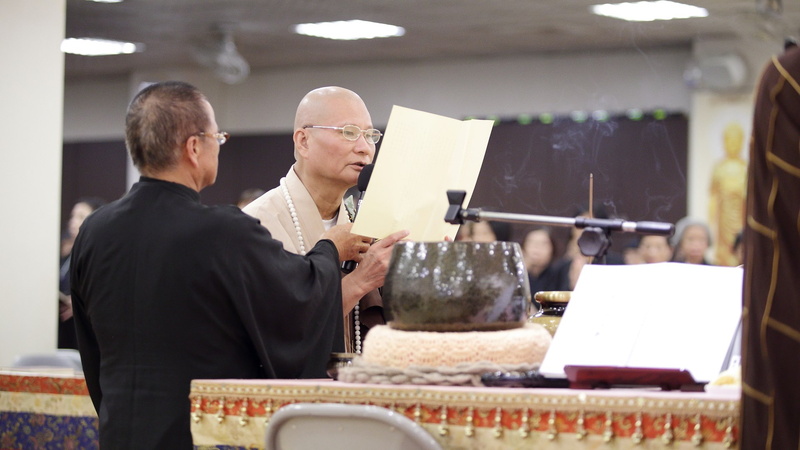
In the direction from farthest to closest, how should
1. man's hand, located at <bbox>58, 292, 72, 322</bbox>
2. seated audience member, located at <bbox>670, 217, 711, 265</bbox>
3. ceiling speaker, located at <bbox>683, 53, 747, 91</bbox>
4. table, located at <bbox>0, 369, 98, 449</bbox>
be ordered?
ceiling speaker, located at <bbox>683, 53, 747, 91</bbox>
seated audience member, located at <bbox>670, 217, 711, 265</bbox>
man's hand, located at <bbox>58, 292, 72, 322</bbox>
table, located at <bbox>0, 369, 98, 449</bbox>

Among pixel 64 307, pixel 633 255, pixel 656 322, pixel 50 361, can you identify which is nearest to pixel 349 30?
pixel 633 255

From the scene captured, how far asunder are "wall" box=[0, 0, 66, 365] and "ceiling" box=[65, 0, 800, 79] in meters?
3.03

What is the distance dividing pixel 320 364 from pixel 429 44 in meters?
7.67

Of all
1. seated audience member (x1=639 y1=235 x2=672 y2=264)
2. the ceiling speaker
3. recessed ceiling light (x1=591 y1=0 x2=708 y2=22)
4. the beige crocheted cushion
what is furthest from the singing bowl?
the ceiling speaker

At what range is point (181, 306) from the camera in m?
1.89

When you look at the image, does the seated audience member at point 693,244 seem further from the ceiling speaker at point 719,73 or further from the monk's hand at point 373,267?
the monk's hand at point 373,267

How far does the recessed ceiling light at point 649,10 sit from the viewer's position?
7.78 m

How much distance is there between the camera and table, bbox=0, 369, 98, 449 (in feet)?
10.1

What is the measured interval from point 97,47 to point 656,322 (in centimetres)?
901

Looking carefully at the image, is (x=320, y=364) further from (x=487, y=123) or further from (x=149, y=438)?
(x=487, y=123)

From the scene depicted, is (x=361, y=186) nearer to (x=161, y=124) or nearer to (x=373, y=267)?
(x=373, y=267)

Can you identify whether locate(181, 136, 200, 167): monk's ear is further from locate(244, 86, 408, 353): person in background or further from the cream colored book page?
locate(244, 86, 408, 353): person in background

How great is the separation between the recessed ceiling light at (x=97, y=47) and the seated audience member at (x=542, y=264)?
466 centimetres

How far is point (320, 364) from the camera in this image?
6.75 feet
